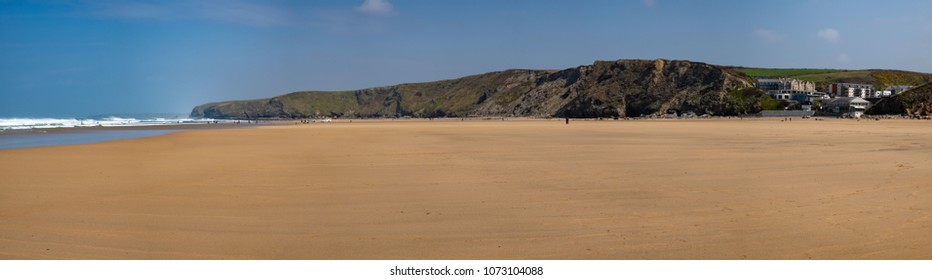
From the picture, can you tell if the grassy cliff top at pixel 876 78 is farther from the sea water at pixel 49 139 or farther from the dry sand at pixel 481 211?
the dry sand at pixel 481 211

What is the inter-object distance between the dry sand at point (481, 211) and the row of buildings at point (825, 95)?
2630 inches

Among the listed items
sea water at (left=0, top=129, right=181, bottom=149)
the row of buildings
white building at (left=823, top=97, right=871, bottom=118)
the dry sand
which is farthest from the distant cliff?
sea water at (left=0, top=129, right=181, bottom=149)

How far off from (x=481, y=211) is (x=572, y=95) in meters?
98.1

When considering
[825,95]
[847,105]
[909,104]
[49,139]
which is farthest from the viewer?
[825,95]

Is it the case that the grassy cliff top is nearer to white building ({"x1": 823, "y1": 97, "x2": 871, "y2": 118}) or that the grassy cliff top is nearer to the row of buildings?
the row of buildings

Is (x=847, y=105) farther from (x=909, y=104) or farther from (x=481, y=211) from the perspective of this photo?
(x=481, y=211)

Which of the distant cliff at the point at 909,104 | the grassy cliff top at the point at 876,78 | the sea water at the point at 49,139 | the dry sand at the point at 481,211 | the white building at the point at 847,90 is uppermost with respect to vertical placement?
the grassy cliff top at the point at 876,78

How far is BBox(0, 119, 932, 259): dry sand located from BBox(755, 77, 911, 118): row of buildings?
66.8m

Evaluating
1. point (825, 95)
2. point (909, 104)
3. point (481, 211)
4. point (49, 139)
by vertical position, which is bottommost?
point (49, 139)

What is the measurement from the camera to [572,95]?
103m

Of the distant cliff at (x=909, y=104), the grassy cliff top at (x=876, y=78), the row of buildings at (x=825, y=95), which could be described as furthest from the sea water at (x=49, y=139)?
the grassy cliff top at (x=876, y=78)

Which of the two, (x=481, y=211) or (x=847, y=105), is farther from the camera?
(x=847, y=105)

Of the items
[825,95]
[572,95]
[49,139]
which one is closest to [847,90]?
[825,95]

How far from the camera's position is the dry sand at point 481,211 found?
Answer: 4.98 meters
